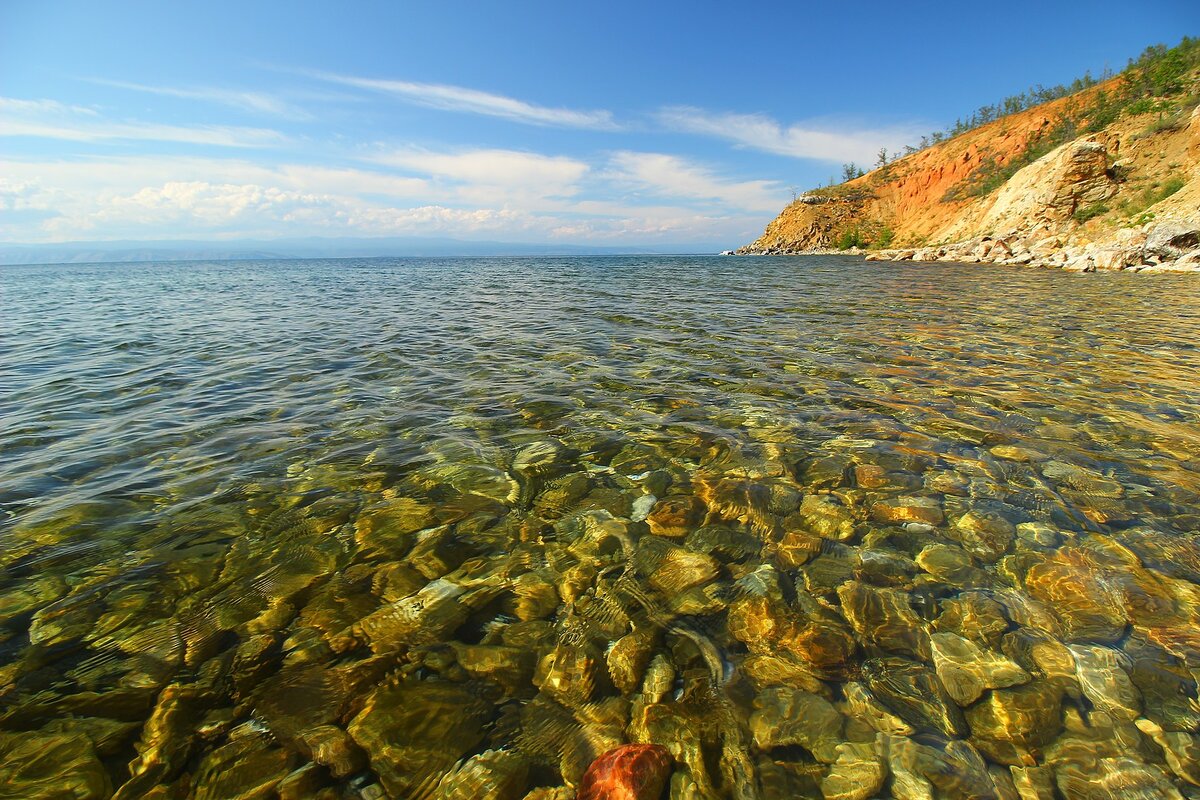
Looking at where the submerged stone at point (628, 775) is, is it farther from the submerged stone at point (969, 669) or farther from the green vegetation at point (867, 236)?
the green vegetation at point (867, 236)

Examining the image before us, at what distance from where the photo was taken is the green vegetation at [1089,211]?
148 ft

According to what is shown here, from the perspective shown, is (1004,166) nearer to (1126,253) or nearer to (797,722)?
(1126,253)

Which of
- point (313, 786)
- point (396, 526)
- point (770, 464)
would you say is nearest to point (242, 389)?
point (396, 526)

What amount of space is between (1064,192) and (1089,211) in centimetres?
309

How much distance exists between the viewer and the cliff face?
35.5m

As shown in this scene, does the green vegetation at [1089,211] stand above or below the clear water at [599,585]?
above

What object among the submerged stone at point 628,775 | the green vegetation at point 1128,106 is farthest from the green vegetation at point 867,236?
the submerged stone at point 628,775

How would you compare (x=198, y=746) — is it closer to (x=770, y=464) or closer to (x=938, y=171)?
(x=770, y=464)

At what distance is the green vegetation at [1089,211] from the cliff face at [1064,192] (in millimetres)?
74

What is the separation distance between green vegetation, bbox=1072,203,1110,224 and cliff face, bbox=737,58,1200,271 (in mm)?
A: 74

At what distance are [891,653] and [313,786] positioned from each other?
332 centimetres

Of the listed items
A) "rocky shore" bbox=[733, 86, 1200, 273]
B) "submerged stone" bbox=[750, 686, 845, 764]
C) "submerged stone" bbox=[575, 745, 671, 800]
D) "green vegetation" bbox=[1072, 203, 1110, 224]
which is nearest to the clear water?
"submerged stone" bbox=[750, 686, 845, 764]

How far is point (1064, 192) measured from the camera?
47.3m

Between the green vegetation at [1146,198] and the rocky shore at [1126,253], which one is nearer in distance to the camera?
the rocky shore at [1126,253]
